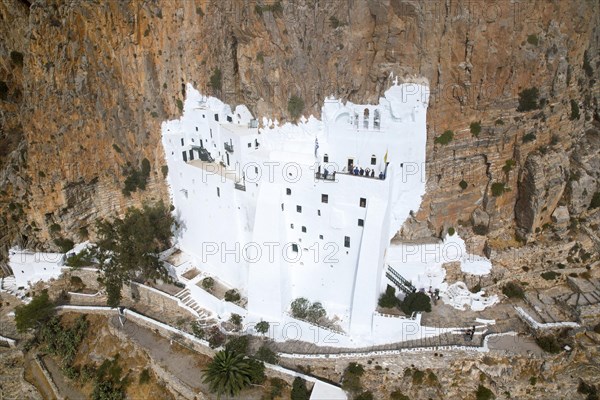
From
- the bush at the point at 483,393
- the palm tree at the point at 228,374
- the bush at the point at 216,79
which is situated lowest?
the bush at the point at 483,393

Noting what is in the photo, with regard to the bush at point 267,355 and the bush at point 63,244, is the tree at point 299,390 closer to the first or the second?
the bush at point 267,355

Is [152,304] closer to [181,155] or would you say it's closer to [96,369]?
[96,369]

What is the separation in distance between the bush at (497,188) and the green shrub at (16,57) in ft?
115

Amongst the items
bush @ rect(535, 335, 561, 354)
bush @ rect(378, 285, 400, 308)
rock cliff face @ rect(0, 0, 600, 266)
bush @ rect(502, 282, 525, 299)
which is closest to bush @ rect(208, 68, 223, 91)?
rock cliff face @ rect(0, 0, 600, 266)

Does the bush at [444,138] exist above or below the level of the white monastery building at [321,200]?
above

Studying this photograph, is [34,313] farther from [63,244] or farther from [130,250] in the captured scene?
[130,250]

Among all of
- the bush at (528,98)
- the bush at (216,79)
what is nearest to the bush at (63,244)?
the bush at (216,79)

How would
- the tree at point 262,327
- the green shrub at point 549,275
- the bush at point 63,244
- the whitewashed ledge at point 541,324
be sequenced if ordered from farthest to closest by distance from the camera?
the bush at point 63,244 → the green shrub at point 549,275 → the tree at point 262,327 → the whitewashed ledge at point 541,324

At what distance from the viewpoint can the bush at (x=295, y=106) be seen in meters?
24.8

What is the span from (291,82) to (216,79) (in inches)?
239

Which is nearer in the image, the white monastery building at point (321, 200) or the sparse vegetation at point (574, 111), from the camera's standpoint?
the white monastery building at point (321, 200)

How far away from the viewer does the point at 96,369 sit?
26766mm

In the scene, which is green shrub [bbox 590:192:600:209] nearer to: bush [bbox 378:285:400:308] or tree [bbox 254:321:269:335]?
bush [bbox 378:285:400:308]

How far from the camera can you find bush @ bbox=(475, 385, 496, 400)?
889 inches
